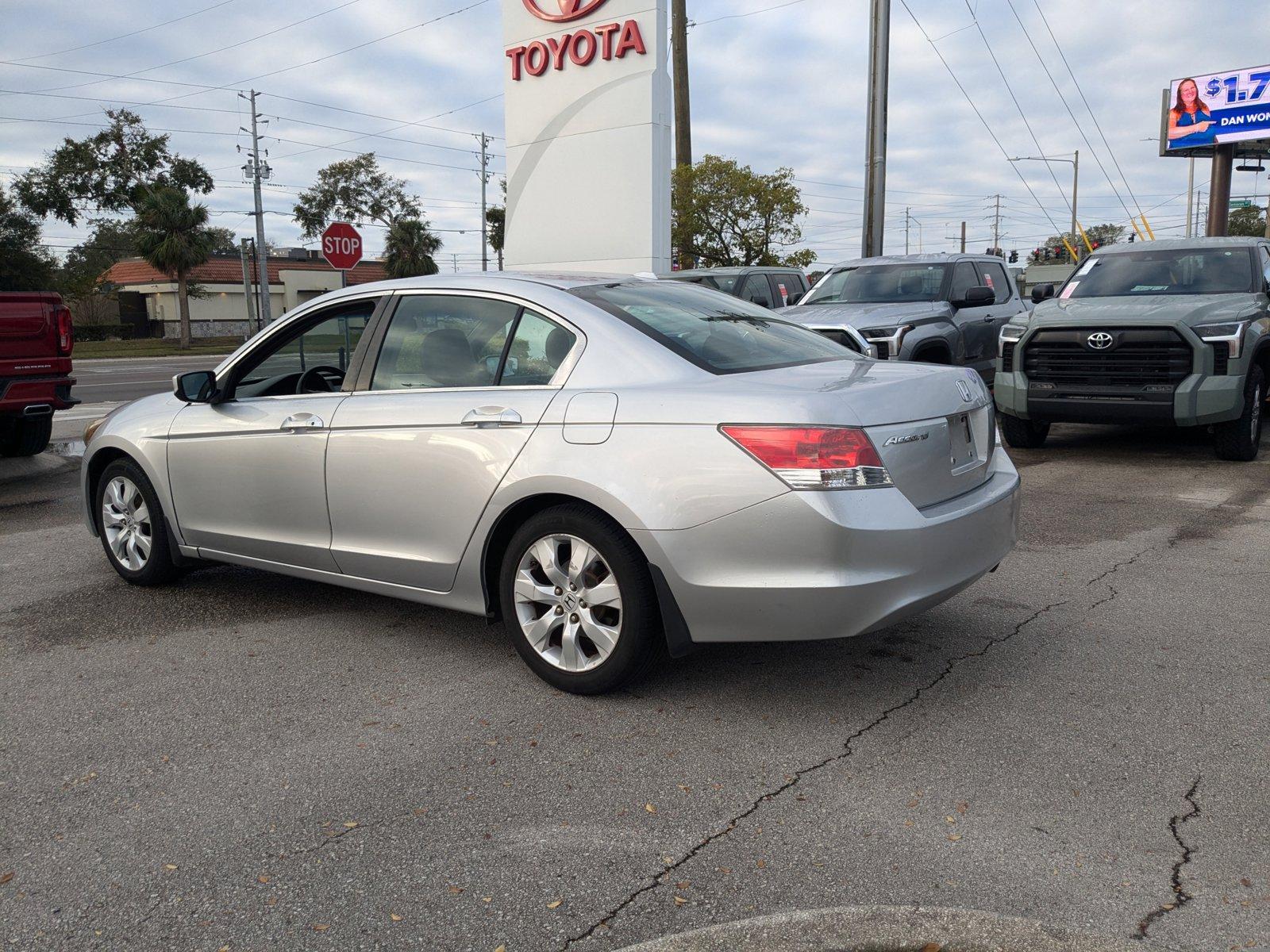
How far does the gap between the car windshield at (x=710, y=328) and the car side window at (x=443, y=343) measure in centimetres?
41

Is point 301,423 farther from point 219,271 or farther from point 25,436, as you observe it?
point 219,271

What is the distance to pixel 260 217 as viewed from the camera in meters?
50.1

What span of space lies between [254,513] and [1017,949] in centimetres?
393

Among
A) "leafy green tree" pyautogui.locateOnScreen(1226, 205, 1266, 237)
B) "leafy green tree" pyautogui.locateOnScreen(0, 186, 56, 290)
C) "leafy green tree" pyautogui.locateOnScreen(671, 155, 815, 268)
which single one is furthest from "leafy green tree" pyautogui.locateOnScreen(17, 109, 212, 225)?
"leafy green tree" pyautogui.locateOnScreen(1226, 205, 1266, 237)

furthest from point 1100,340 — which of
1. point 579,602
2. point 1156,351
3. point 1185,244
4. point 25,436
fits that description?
point 25,436

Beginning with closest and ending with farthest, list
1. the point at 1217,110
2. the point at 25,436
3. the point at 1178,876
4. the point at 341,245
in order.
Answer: the point at 1178,876 → the point at 25,436 → the point at 341,245 → the point at 1217,110

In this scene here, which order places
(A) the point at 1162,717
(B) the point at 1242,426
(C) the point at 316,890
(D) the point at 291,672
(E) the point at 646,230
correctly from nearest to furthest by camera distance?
(C) the point at 316,890 < (A) the point at 1162,717 < (D) the point at 291,672 < (B) the point at 1242,426 < (E) the point at 646,230

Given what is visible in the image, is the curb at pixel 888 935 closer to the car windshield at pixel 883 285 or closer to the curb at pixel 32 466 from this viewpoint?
the curb at pixel 32 466

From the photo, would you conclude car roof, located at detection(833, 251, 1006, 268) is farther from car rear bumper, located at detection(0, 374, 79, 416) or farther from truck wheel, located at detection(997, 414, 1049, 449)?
car rear bumper, located at detection(0, 374, 79, 416)

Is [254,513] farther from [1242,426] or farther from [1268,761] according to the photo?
[1242,426]

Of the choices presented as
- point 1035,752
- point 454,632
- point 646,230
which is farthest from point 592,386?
point 646,230

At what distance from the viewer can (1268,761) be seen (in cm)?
359

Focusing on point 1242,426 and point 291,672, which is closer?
point 291,672

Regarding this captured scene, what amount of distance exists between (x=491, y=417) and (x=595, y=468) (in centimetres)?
59
